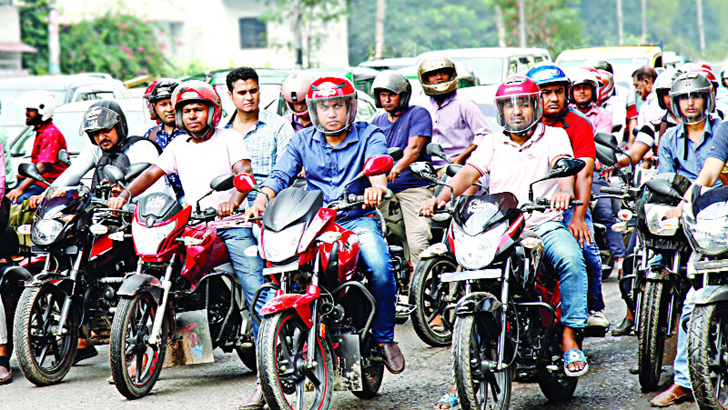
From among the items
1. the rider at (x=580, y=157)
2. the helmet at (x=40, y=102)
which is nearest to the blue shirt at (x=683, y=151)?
the rider at (x=580, y=157)

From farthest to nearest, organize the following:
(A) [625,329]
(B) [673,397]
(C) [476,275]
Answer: (A) [625,329]
(B) [673,397]
(C) [476,275]

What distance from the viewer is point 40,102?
9.28m

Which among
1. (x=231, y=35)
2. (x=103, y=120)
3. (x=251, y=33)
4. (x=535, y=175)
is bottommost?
(x=535, y=175)

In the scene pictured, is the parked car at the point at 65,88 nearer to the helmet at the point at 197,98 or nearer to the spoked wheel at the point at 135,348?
the helmet at the point at 197,98

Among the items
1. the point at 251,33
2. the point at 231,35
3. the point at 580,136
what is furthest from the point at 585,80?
the point at 251,33

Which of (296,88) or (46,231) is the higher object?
(296,88)

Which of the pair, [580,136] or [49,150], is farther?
[49,150]

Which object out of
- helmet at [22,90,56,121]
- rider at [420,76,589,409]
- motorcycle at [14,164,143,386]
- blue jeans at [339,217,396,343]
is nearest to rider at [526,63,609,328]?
rider at [420,76,589,409]

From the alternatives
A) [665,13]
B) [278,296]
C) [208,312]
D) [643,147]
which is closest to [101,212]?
[208,312]

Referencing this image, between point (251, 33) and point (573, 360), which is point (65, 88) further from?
point (251, 33)

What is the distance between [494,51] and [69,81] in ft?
25.0

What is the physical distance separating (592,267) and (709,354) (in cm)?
136

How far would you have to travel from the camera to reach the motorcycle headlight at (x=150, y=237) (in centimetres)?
629

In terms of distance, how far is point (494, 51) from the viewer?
723 inches
